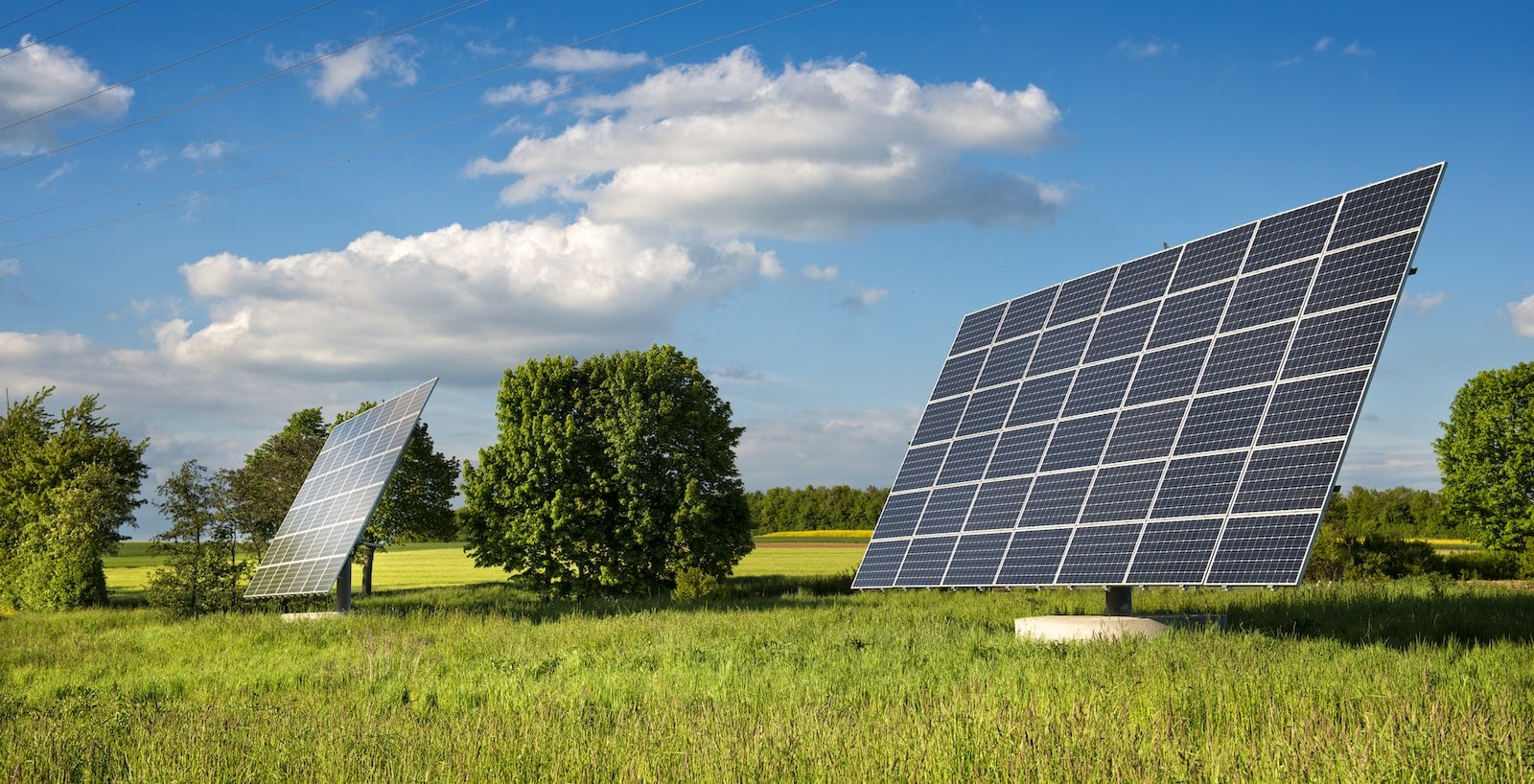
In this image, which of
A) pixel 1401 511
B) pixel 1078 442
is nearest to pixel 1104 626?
pixel 1078 442

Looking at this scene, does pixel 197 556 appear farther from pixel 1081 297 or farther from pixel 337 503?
pixel 1081 297

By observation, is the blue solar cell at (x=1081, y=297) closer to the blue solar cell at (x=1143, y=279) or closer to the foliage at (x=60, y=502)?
the blue solar cell at (x=1143, y=279)

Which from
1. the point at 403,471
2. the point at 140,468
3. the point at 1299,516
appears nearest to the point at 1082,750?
the point at 1299,516

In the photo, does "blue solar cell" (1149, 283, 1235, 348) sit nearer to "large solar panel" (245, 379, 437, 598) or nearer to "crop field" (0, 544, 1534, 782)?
"crop field" (0, 544, 1534, 782)

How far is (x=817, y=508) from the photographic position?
385 ft

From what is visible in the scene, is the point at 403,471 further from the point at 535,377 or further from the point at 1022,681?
the point at 1022,681

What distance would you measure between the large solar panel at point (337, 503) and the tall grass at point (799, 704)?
16.8ft

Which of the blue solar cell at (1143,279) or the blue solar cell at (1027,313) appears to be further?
the blue solar cell at (1027,313)

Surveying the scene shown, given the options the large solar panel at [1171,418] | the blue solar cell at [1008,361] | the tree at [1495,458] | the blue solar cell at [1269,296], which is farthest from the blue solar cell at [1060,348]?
the tree at [1495,458]

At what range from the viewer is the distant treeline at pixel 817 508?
370ft

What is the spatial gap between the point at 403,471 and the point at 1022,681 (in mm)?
45901

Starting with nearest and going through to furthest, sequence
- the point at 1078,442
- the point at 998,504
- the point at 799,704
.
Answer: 1. the point at 799,704
2. the point at 1078,442
3. the point at 998,504

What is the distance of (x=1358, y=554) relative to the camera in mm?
44000

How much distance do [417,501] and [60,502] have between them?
49.2 feet
